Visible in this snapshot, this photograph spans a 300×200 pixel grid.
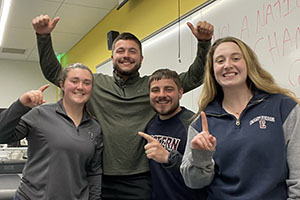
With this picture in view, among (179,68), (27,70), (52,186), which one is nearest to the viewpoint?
(52,186)

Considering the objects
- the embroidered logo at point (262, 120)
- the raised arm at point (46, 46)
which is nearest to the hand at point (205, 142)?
the embroidered logo at point (262, 120)

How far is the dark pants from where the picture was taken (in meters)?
1.53

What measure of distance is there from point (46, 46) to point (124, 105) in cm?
56

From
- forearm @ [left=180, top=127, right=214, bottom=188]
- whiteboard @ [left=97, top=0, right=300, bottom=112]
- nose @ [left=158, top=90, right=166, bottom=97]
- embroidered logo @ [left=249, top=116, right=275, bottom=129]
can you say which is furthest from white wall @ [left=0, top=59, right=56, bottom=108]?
embroidered logo @ [left=249, top=116, right=275, bottom=129]

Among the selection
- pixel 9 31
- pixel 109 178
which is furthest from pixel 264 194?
pixel 9 31

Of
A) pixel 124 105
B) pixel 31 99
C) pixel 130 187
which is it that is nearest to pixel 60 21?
pixel 124 105

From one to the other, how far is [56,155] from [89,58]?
3449 mm

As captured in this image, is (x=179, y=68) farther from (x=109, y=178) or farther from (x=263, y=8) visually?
(x=109, y=178)

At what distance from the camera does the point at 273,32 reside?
162cm

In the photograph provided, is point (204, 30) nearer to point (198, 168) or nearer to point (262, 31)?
point (262, 31)

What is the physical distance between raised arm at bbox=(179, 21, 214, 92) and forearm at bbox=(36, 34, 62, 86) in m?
0.75

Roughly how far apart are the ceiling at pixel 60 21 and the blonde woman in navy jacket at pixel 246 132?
2711mm

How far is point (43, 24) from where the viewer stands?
1.64m

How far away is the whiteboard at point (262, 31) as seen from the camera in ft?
4.99
